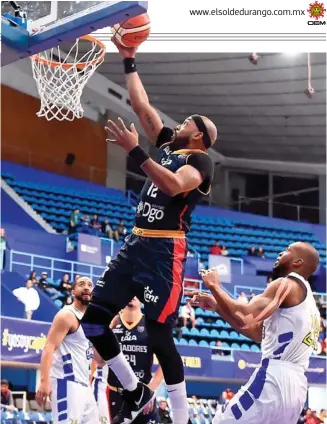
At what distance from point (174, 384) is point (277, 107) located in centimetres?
2046

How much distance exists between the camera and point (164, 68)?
2231cm

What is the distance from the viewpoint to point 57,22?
6.02m

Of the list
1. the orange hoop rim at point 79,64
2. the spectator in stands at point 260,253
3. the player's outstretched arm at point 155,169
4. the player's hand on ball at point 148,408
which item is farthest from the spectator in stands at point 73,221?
the player's outstretched arm at point 155,169

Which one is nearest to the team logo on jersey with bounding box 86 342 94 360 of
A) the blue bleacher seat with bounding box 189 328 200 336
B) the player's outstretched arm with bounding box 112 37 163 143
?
the player's outstretched arm with bounding box 112 37 163 143

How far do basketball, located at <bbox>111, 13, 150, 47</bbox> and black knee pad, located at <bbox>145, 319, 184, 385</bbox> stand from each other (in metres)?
2.17

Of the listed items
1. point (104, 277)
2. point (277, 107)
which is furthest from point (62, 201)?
point (104, 277)

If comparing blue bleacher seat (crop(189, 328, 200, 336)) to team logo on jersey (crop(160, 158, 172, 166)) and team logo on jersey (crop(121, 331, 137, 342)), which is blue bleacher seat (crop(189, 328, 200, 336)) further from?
team logo on jersey (crop(160, 158, 172, 166))

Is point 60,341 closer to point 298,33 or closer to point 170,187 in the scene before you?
point 170,187

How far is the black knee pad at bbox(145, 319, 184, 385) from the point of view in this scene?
4.98m

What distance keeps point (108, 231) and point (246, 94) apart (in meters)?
6.54

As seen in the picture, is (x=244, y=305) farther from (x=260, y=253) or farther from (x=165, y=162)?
(x=260, y=253)

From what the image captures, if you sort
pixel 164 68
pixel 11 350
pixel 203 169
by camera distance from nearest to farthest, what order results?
1. pixel 203 169
2. pixel 11 350
3. pixel 164 68

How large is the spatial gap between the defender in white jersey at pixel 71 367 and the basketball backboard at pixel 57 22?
226 cm

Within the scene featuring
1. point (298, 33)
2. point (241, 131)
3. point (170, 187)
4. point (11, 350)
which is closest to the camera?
point (170, 187)
